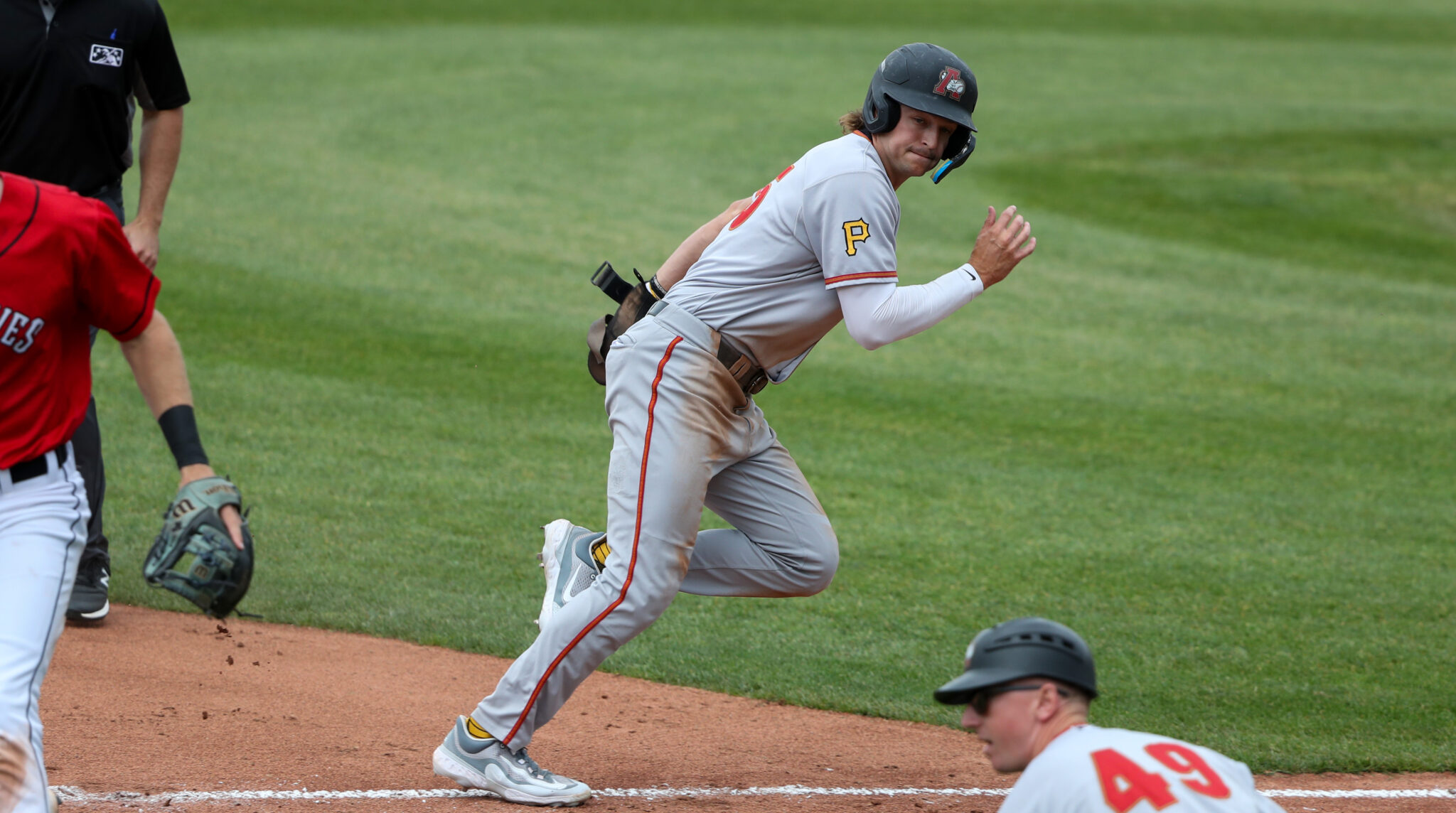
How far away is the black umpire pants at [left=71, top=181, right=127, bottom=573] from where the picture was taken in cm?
550

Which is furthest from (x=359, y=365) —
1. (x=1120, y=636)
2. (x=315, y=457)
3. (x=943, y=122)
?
(x=943, y=122)

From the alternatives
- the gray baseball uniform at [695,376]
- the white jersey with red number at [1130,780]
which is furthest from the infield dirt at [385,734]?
the white jersey with red number at [1130,780]

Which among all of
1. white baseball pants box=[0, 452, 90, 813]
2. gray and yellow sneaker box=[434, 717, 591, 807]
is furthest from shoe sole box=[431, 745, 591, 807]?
white baseball pants box=[0, 452, 90, 813]

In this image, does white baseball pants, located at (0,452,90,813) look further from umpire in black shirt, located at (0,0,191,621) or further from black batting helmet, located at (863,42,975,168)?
black batting helmet, located at (863,42,975,168)

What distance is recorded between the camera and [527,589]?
6.75m

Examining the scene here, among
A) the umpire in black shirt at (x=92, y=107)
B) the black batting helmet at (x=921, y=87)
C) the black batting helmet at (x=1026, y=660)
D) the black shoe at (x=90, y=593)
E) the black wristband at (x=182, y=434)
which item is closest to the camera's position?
the black batting helmet at (x=1026, y=660)

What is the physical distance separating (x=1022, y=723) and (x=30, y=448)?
7.95ft

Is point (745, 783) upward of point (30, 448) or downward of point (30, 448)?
downward

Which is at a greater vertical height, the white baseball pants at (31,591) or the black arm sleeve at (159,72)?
the black arm sleeve at (159,72)

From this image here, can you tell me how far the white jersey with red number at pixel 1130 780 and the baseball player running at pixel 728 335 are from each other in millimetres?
1817

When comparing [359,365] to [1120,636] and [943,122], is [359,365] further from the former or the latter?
[943,122]

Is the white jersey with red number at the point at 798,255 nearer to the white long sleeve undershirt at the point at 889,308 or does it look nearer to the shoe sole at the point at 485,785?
the white long sleeve undershirt at the point at 889,308

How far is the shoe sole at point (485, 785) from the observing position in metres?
4.30

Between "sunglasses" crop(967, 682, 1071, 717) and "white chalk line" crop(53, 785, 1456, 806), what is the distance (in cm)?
180
